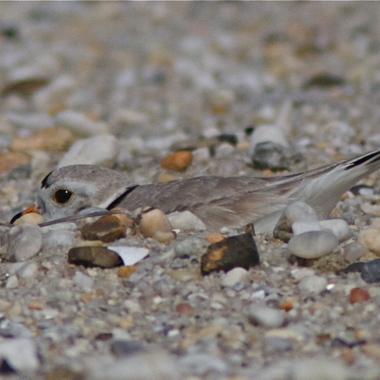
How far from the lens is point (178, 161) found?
14.8 feet

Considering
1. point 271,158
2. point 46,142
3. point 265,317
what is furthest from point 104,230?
point 46,142

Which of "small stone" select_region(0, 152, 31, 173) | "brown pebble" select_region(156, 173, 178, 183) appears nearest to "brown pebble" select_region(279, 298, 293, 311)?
"brown pebble" select_region(156, 173, 178, 183)

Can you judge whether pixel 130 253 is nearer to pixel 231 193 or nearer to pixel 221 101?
pixel 231 193

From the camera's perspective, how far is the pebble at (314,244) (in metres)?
2.82

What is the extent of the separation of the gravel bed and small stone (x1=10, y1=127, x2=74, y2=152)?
12 mm

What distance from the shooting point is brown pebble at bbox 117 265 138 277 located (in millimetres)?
2840

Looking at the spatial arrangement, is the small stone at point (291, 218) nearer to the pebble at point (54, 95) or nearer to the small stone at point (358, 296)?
the small stone at point (358, 296)

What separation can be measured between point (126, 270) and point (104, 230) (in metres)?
0.28

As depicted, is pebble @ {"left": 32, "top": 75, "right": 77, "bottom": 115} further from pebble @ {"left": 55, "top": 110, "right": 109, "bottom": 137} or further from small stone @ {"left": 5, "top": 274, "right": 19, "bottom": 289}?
small stone @ {"left": 5, "top": 274, "right": 19, "bottom": 289}

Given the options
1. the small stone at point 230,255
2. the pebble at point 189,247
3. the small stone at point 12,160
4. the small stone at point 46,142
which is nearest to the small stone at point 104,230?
the pebble at point 189,247

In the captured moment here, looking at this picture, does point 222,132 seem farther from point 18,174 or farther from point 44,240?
point 44,240

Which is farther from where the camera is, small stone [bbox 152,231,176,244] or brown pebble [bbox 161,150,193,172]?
brown pebble [bbox 161,150,193,172]

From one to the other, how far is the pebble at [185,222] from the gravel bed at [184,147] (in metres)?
0.04

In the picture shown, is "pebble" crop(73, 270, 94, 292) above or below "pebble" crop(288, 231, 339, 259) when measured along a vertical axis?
below
